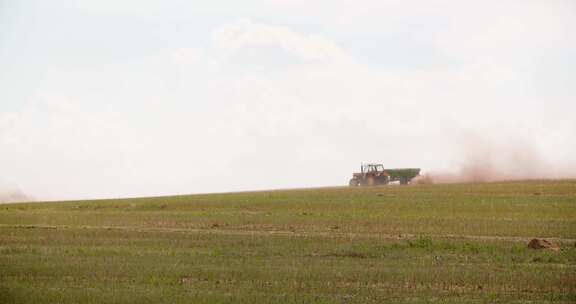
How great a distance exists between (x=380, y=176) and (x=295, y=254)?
53.4 meters

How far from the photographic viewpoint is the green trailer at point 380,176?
268 ft

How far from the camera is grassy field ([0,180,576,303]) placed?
21719 mm

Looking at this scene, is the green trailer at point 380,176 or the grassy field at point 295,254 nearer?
the grassy field at point 295,254

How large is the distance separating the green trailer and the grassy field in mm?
26972

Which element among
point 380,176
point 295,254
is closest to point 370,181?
point 380,176

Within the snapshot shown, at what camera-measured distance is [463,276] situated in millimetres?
24203

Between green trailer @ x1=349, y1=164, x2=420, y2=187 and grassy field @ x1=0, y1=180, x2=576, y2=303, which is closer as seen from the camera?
grassy field @ x1=0, y1=180, x2=576, y2=303

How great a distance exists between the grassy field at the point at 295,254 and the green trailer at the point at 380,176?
88.5 ft

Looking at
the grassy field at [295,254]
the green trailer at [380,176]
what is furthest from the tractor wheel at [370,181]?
the grassy field at [295,254]

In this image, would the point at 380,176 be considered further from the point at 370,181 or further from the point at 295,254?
the point at 295,254

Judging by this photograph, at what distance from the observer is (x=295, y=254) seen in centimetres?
2925

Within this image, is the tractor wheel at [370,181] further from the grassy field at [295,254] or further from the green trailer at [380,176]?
the grassy field at [295,254]

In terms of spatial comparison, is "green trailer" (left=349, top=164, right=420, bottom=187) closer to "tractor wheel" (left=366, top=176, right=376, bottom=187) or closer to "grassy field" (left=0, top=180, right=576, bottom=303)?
"tractor wheel" (left=366, top=176, right=376, bottom=187)

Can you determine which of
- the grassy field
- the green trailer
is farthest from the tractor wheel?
the grassy field
